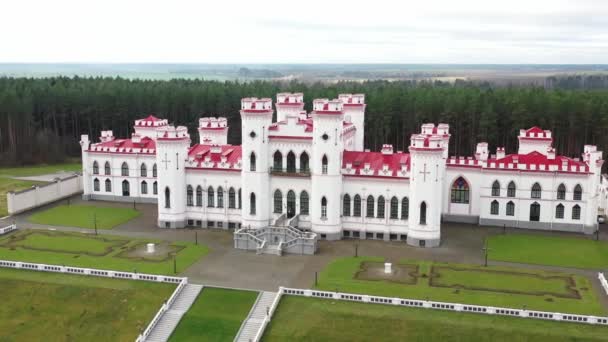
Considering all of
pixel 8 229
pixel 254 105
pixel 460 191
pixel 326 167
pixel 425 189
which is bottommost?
pixel 8 229

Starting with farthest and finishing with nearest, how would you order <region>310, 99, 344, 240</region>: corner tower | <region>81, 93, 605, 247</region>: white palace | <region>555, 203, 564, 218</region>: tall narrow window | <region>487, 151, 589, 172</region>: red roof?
<region>555, 203, 564, 218</region>: tall narrow window
<region>487, 151, 589, 172</region>: red roof
<region>81, 93, 605, 247</region>: white palace
<region>310, 99, 344, 240</region>: corner tower

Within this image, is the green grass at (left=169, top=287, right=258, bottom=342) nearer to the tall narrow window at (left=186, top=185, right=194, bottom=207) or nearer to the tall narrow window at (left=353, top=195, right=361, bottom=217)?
the tall narrow window at (left=353, top=195, right=361, bottom=217)

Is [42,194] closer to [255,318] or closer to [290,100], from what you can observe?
[290,100]

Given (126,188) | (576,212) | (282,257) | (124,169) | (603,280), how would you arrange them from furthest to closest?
(126,188) < (124,169) < (576,212) < (282,257) < (603,280)

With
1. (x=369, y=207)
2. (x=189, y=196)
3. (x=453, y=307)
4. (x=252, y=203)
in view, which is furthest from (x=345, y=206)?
(x=453, y=307)

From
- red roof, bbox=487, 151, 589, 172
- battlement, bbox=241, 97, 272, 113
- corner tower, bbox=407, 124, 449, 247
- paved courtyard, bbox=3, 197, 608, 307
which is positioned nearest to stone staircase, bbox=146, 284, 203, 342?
paved courtyard, bbox=3, 197, 608, 307

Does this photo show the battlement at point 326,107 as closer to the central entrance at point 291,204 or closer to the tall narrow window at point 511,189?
the central entrance at point 291,204
